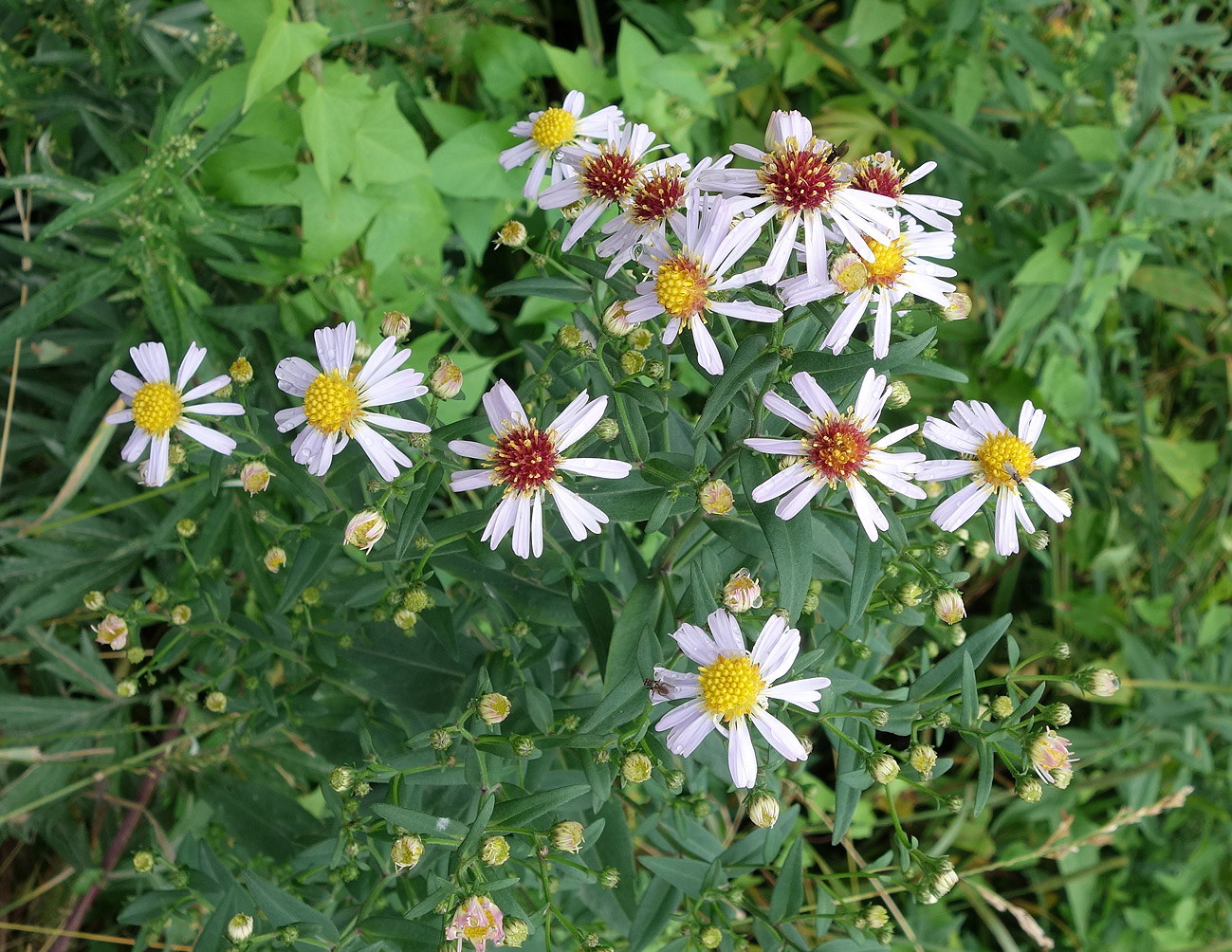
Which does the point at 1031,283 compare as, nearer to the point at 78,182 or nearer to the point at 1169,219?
the point at 1169,219

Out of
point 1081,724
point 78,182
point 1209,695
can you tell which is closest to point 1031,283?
point 1209,695

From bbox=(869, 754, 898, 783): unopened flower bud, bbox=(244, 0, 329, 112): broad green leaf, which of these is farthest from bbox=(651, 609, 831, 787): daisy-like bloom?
bbox=(244, 0, 329, 112): broad green leaf

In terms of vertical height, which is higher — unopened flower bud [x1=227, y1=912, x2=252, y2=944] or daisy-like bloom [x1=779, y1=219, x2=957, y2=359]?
daisy-like bloom [x1=779, y1=219, x2=957, y2=359]

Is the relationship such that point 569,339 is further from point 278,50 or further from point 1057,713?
point 278,50

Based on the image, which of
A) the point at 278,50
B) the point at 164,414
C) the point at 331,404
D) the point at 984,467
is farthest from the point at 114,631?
the point at 984,467

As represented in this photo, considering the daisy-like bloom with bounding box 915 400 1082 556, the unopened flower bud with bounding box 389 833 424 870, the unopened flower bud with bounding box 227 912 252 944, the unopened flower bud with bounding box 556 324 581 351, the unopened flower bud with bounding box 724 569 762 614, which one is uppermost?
the unopened flower bud with bounding box 556 324 581 351

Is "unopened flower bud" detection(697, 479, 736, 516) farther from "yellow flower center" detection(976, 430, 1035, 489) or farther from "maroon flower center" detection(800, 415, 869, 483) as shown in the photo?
"yellow flower center" detection(976, 430, 1035, 489)
